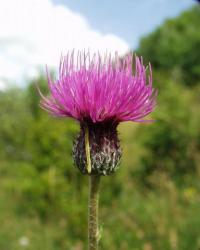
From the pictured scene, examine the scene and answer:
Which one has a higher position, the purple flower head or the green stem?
the purple flower head

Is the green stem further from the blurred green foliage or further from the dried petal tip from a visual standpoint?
the blurred green foliage

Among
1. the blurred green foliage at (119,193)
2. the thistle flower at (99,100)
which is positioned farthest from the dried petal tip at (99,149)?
the blurred green foliage at (119,193)

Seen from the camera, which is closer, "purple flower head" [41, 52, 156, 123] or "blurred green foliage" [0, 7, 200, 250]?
"purple flower head" [41, 52, 156, 123]

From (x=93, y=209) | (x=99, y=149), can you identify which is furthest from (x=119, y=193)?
(x=93, y=209)

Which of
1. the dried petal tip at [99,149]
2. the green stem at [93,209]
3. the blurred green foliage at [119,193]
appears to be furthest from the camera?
the blurred green foliage at [119,193]

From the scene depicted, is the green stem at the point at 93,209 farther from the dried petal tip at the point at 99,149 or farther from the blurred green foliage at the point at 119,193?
the blurred green foliage at the point at 119,193

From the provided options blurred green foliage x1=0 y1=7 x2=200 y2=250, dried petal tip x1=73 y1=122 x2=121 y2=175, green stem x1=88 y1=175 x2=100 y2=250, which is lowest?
green stem x1=88 y1=175 x2=100 y2=250

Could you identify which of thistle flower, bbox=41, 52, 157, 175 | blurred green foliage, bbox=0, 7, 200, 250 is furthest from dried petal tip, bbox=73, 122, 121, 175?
blurred green foliage, bbox=0, 7, 200, 250

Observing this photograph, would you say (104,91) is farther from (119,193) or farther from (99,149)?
(119,193)
